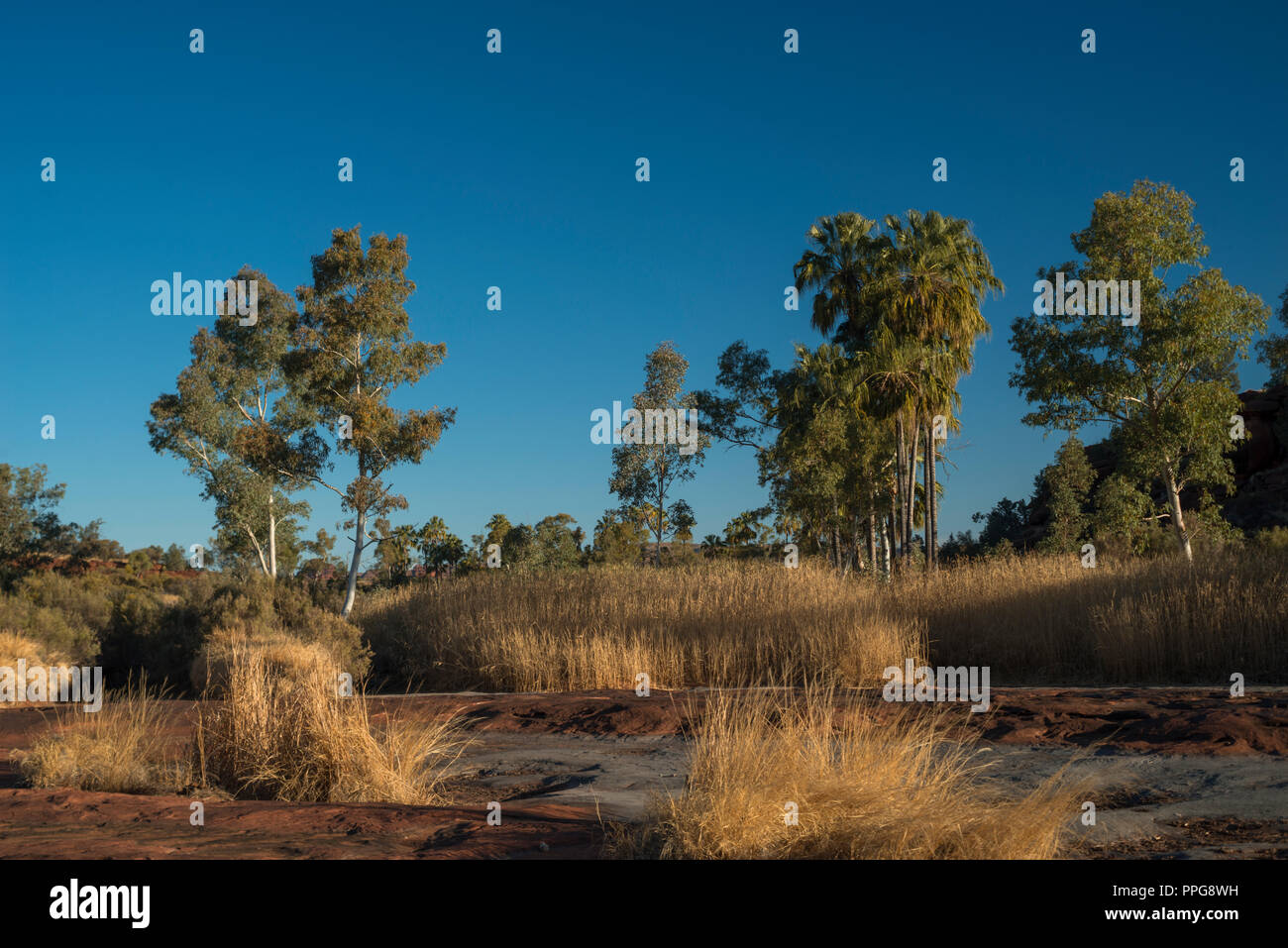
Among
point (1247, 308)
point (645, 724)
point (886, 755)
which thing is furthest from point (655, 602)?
point (1247, 308)

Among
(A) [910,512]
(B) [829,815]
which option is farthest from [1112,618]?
(A) [910,512]

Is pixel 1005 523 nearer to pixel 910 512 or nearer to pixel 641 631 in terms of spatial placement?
pixel 910 512

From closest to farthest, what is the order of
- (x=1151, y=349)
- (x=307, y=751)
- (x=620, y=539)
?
(x=307, y=751) → (x=1151, y=349) → (x=620, y=539)

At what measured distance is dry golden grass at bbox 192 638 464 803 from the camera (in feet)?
20.8

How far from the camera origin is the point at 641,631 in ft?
53.6

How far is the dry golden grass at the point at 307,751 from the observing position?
249 inches

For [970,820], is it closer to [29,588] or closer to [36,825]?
[36,825]

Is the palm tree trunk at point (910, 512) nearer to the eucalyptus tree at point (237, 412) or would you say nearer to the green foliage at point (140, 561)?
the eucalyptus tree at point (237, 412)

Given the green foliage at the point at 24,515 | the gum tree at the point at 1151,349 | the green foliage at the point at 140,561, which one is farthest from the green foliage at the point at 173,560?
the gum tree at the point at 1151,349

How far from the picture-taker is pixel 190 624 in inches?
800

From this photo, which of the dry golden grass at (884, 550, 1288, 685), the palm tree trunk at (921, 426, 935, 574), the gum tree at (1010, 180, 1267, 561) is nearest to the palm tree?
the palm tree trunk at (921, 426, 935, 574)

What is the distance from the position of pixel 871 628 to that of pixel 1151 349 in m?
12.7
